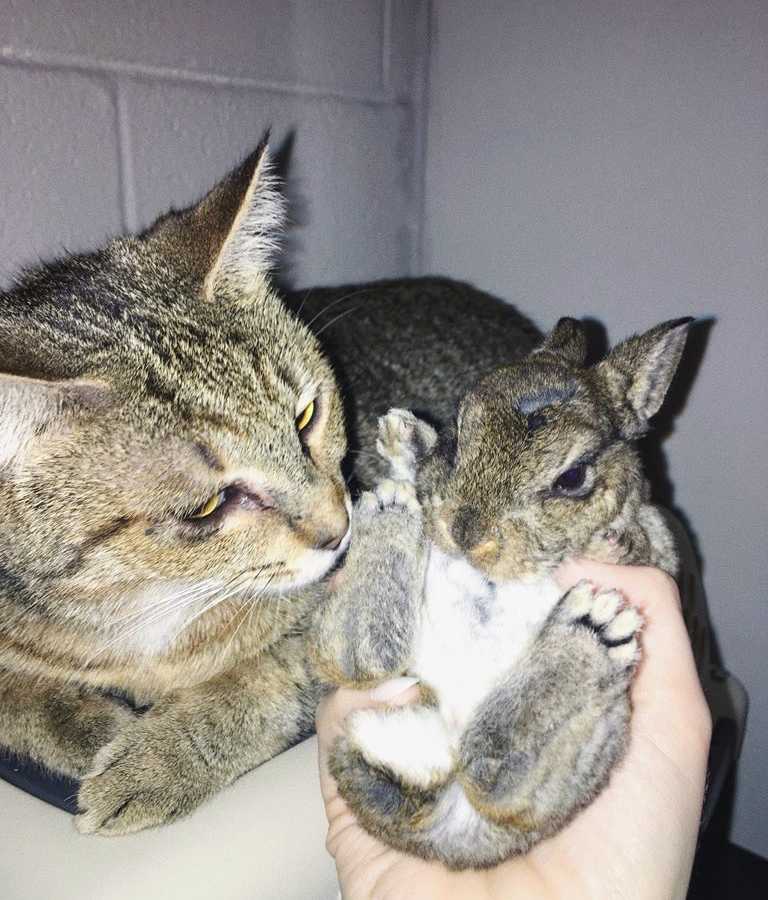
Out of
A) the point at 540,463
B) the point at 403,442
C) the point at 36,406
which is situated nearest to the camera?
the point at 36,406

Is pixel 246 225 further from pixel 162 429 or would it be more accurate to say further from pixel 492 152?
pixel 492 152

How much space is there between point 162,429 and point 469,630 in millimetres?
579

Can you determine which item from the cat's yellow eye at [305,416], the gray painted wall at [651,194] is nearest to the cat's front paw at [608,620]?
the cat's yellow eye at [305,416]

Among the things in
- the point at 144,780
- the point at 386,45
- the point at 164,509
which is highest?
the point at 386,45

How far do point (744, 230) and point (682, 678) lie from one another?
3.81 ft

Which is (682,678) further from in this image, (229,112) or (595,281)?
(229,112)

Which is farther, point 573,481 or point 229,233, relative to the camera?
point 229,233

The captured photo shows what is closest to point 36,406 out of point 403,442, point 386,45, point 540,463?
point 403,442

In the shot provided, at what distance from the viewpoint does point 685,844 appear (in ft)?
3.86

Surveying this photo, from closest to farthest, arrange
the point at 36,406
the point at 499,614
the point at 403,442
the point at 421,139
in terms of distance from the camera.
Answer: the point at 36,406 < the point at 499,614 < the point at 403,442 < the point at 421,139

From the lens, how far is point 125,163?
Result: 5.76 ft

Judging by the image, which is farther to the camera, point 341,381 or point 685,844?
point 341,381

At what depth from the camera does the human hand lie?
3.66 feet

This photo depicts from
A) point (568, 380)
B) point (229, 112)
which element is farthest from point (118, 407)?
point (229, 112)
